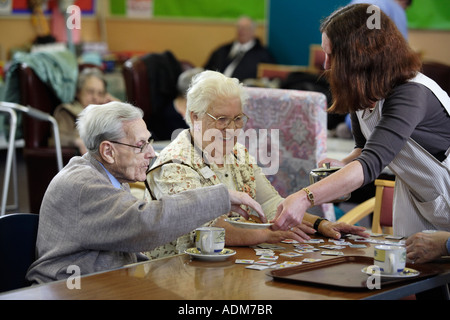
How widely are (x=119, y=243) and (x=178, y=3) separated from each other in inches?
308

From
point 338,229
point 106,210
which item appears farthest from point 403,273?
point 106,210

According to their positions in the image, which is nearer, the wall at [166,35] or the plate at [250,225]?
the plate at [250,225]

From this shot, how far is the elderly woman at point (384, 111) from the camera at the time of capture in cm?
207

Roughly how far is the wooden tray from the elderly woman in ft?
0.58

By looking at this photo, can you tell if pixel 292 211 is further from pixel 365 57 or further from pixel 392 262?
pixel 365 57

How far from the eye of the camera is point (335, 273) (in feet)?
6.15

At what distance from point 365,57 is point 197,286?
885 mm

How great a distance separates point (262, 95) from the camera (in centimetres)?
354

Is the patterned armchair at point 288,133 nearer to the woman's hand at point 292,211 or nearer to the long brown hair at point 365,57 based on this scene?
the long brown hair at point 365,57

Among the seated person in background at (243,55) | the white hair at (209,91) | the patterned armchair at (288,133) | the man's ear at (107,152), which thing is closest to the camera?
the man's ear at (107,152)

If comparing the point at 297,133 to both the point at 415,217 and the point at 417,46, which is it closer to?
the point at 415,217

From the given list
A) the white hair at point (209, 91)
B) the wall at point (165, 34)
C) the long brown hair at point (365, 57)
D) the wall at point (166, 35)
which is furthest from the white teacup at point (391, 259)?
the wall at point (165, 34)

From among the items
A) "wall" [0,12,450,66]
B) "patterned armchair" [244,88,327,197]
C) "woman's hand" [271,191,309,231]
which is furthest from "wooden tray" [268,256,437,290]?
"wall" [0,12,450,66]

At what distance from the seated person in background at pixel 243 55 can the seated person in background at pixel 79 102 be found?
325 cm
